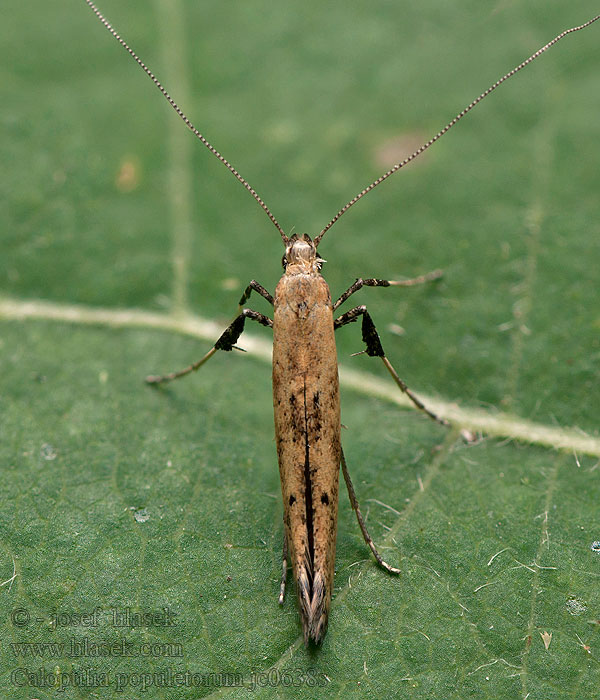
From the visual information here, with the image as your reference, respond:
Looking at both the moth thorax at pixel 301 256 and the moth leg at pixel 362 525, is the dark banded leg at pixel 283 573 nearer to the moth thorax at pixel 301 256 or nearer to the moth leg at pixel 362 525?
the moth leg at pixel 362 525

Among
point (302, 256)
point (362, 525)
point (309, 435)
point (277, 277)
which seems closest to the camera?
point (309, 435)

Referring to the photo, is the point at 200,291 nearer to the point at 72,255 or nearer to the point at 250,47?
the point at 72,255

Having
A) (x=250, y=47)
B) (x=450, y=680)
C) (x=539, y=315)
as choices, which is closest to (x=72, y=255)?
(x=250, y=47)

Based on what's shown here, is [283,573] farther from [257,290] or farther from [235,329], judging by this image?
[257,290]

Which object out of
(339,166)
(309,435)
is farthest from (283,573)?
(339,166)

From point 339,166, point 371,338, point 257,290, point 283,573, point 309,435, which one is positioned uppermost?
point 339,166

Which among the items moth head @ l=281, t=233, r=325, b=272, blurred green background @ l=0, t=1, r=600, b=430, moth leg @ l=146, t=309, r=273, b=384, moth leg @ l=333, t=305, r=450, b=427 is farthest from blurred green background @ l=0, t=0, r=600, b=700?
moth head @ l=281, t=233, r=325, b=272
